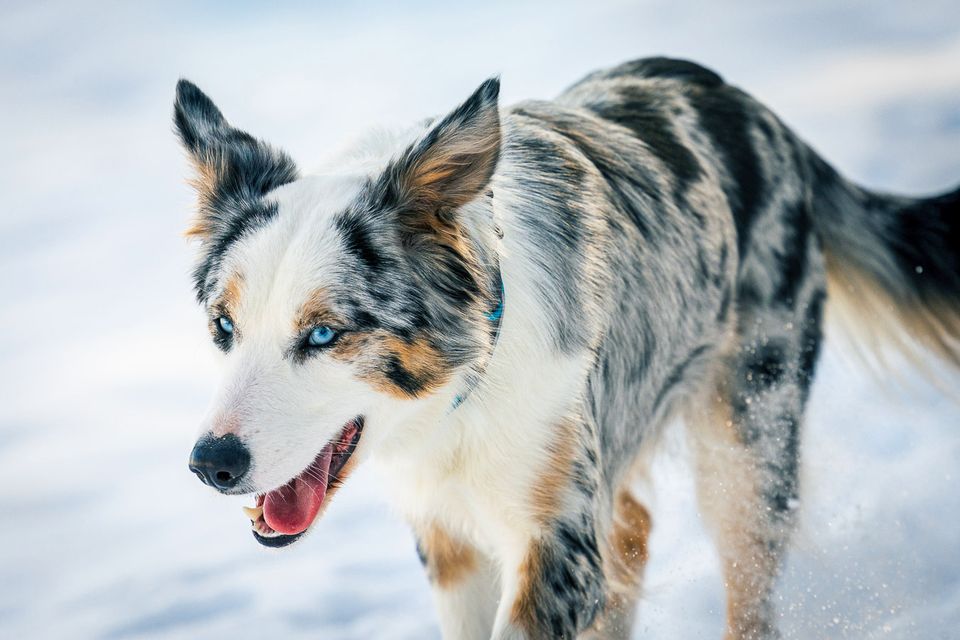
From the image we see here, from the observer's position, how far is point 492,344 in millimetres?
2818

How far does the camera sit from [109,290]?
29.3 ft

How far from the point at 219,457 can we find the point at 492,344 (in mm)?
772

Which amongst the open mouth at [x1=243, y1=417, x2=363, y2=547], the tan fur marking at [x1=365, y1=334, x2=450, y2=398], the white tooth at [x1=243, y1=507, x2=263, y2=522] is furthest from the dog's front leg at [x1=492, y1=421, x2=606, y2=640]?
the white tooth at [x1=243, y1=507, x2=263, y2=522]

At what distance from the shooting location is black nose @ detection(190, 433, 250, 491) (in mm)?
2402

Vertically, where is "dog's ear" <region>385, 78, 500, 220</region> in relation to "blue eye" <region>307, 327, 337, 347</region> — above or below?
above

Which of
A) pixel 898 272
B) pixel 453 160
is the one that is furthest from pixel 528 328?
pixel 898 272

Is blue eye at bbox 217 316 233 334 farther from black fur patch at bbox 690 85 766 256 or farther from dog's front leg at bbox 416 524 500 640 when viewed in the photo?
black fur patch at bbox 690 85 766 256

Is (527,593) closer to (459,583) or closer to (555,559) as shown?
(555,559)

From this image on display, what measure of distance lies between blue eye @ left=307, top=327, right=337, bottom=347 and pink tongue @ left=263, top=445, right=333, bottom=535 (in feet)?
1.15

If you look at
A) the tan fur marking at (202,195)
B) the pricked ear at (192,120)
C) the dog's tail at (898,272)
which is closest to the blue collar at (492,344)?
the tan fur marking at (202,195)

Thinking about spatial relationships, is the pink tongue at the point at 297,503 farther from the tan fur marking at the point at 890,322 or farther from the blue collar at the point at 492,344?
the tan fur marking at the point at 890,322

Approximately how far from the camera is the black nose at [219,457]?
7.88ft

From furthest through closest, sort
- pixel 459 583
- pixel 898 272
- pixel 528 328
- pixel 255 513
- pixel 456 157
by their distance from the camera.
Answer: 1. pixel 898 272
2. pixel 459 583
3. pixel 528 328
4. pixel 255 513
5. pixel 456 157

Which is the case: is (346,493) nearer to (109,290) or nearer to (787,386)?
(787,386)
